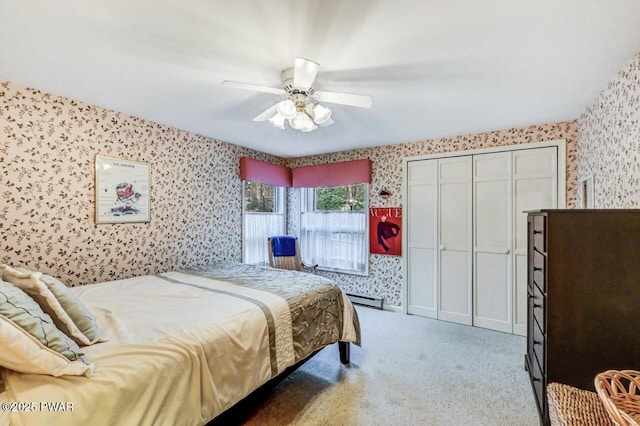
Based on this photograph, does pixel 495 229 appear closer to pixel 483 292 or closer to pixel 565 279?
pixel 483 292

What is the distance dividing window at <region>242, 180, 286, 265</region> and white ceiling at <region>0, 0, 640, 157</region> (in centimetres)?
180

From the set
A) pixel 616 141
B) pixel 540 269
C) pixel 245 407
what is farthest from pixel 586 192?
pixel 245 407

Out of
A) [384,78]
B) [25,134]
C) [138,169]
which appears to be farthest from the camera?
[138,169]

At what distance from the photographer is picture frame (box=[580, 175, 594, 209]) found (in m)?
2.54

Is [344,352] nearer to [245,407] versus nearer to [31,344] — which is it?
[245,407]

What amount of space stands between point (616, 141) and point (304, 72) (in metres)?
2.22

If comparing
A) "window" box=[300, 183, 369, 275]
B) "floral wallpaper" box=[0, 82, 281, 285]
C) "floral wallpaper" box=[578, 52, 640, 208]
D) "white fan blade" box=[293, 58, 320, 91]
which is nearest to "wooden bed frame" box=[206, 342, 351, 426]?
"floral wallpaper" box=[0, 82, 281, 285]

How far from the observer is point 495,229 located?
11.1 feet

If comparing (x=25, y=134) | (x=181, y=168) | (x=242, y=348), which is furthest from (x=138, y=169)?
(x=242, y=348)

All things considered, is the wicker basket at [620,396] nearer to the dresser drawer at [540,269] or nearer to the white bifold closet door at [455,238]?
the dresser drawer at [540,269]

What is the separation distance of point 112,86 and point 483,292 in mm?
4246

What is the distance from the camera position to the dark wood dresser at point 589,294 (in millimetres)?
1386

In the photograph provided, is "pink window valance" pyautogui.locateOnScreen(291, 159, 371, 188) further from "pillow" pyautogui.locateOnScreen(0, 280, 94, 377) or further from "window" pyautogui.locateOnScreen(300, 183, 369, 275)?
"pillow" pyautogui.locateOnScreen(0, 280, 94, 377)

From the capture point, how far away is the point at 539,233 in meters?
1.79
